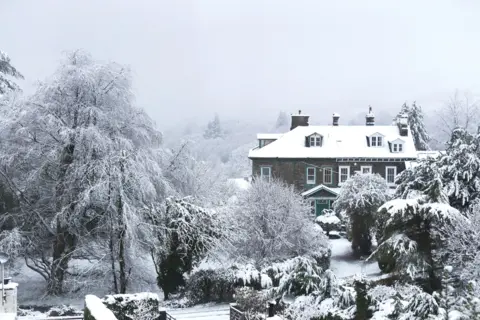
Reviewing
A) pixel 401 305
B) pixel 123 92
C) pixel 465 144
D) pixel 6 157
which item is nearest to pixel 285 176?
pixel 465 144

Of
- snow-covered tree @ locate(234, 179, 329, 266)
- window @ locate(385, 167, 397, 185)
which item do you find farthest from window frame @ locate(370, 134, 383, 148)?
snow-covered tree @ locate(234, 179, 329, 266)

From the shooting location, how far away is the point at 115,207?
18.5m

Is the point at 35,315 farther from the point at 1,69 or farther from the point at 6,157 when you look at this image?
the point at 1,69

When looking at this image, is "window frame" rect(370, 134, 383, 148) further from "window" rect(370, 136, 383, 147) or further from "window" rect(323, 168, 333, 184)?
"window" rect(323, 168, 333, 184)

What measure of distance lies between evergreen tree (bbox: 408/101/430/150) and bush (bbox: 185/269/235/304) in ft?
165

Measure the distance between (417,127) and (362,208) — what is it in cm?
4162

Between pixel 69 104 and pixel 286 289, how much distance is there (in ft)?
33.1

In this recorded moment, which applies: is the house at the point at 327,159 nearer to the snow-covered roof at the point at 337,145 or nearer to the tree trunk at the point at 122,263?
the snow-covered roof at the point at 337,145

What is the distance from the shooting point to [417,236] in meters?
18.2

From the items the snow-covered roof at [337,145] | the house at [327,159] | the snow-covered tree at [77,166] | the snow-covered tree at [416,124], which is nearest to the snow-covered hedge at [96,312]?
the snow-covered tree at [77,166]

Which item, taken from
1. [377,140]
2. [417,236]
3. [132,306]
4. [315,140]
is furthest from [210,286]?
[377,140]

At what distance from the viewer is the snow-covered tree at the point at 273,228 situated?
72.0ft

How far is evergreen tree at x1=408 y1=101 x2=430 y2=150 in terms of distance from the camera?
2534 inches

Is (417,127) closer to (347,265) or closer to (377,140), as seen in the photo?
(377,140)
